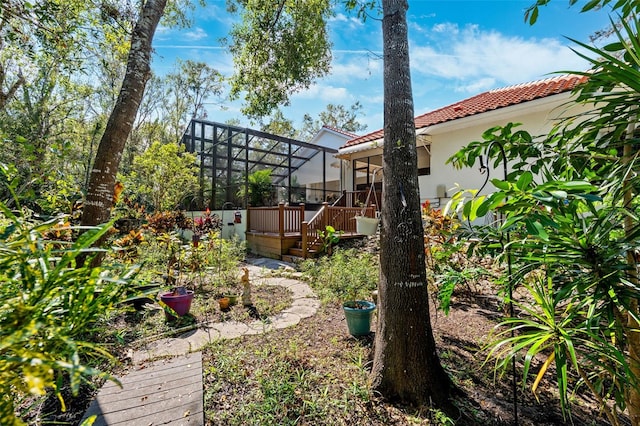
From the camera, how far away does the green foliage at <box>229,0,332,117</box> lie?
14.6ft

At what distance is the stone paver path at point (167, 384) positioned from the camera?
1.96 meters

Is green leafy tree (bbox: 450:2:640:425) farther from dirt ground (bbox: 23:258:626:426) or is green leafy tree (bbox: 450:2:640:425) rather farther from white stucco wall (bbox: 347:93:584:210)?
white stucco wall (bbox: 347:93:584:210)

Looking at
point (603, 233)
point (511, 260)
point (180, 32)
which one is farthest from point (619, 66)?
point (180, 32)

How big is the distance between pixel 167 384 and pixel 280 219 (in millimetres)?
6514

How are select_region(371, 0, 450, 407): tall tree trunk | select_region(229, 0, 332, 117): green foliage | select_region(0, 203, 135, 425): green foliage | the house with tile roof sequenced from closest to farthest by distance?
select_region(0, 203, 135, 425): green foliage < select_region(371, 0, 450, 407): tall tree trunk < select_region(229, 0, 332, 117): green foliage < the house with tile roof

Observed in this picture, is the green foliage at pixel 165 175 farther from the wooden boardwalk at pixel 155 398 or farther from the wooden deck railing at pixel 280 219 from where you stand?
the wooden boardwalk at pixel 155 398

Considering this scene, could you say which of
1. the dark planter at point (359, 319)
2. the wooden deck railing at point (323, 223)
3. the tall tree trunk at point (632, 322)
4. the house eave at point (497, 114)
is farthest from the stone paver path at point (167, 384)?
the wooden deck railing at point (323, 223)

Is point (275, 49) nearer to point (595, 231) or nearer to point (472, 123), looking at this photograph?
point (595, 231)

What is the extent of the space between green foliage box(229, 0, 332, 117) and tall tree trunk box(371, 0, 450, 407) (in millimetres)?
2694

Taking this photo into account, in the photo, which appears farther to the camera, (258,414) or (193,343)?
(193,343)

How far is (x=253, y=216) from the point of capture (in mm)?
10664

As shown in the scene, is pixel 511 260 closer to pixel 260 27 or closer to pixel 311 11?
pixel 311 11

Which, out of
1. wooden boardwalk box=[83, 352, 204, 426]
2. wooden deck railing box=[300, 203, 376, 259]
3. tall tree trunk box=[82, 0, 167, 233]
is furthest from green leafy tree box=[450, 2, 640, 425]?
wooden deck railing box=[300, 203, 376, 259]

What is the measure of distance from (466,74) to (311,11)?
168 inches
